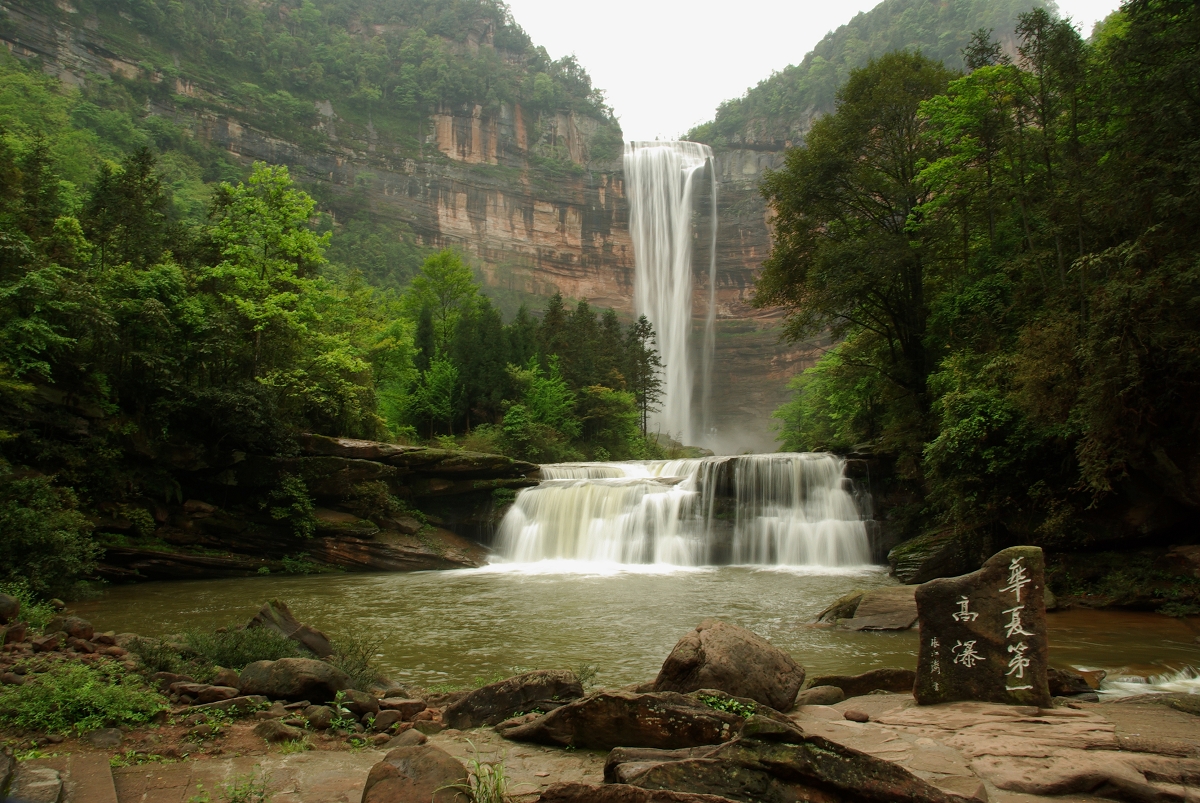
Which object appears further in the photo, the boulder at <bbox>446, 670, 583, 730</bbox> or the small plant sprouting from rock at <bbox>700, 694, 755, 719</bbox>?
the boulder at <bbox>446, 670, 583, 730</bbox>

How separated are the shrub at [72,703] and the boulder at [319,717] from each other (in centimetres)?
97

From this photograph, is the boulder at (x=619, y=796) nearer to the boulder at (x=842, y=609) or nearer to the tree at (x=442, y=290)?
the boulder at (x=842, y=609)

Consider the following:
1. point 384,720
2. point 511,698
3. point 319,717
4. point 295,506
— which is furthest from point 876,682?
point 295,506

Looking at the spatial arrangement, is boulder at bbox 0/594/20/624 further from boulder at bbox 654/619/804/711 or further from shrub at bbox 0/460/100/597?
boulder at bbox 654/619/804/711

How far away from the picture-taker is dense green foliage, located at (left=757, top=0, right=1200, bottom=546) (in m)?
10.1

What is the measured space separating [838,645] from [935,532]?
8.11 m

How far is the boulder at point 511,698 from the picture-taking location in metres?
5.28

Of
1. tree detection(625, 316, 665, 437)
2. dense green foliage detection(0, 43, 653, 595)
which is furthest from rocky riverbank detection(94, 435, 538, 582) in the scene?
tree detection(625, 316, 665, 437)

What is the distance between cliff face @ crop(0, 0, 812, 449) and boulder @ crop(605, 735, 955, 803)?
62945 millimetres

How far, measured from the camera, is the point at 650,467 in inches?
1036

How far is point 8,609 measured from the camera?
6.29 m

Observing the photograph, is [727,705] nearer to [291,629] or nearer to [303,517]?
[291,629]

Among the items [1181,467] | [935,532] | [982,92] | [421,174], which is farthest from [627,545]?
[421,174]

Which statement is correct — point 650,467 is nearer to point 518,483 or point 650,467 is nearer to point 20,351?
point 518,483
